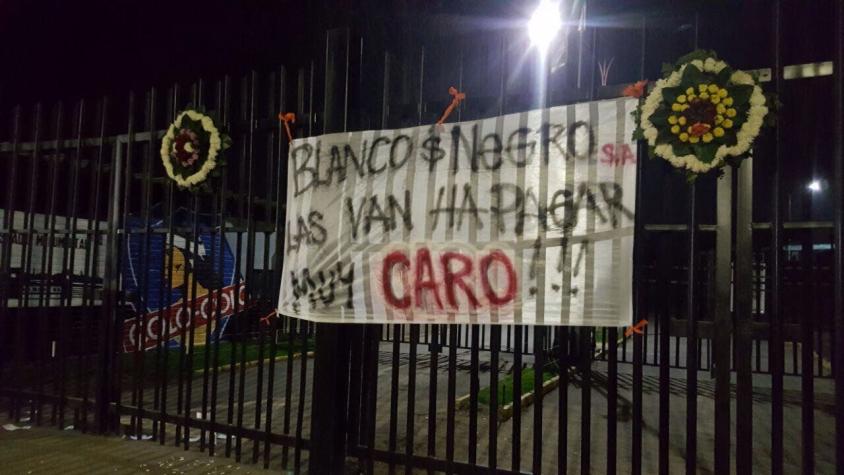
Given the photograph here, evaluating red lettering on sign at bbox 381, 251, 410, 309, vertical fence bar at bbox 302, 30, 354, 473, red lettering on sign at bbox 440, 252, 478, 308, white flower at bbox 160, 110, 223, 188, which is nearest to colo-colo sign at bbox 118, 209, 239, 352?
white flower at bbox 160, 110, 223, 188

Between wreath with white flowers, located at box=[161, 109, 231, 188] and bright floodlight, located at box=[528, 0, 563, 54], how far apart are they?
445 cm

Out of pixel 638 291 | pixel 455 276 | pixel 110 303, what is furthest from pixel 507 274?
pixel 110 303

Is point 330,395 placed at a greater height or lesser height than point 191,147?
lesser

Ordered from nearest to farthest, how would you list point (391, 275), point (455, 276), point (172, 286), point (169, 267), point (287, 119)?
point (455, 276), point (391, 275), point (287, 119), point (169, 267), point (172, 286)

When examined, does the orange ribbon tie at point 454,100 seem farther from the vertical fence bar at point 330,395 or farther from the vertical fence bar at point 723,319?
the vertical fence bar at point 723,319

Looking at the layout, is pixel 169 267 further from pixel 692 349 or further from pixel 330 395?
pixel 692 349

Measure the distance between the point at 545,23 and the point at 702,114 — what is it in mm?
5041

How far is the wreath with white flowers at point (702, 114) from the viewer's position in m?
2.82

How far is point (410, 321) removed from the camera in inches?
136

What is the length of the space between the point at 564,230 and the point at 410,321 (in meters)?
1.13

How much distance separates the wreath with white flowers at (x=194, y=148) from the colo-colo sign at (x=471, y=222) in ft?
3.37

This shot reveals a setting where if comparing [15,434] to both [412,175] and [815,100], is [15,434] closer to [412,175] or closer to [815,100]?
[412,175]

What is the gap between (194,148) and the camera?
15.2 feet

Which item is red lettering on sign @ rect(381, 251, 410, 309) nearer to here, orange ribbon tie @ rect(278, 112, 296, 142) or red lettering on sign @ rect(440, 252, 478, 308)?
red lettering on sign @ rect(440, 252, 478, 308)
